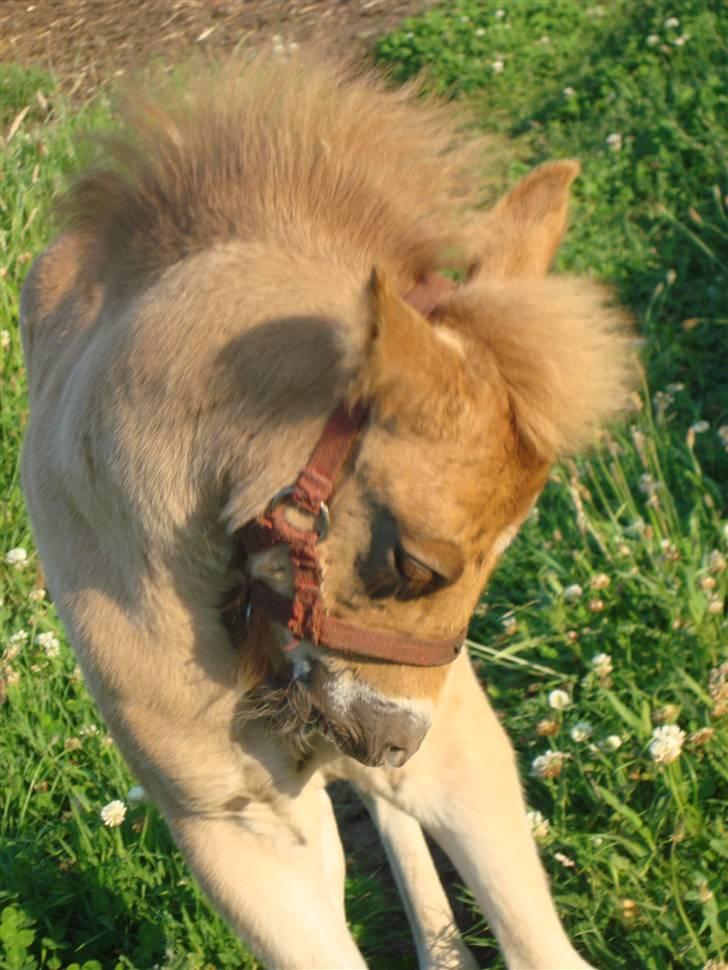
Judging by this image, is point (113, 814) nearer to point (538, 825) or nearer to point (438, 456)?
point (538, 825)

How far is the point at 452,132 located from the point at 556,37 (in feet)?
20.1

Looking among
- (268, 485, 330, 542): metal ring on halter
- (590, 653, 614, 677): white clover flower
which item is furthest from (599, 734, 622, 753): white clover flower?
(268, 485, 330, 542): metal ring on halter

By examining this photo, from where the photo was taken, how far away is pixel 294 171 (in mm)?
2707

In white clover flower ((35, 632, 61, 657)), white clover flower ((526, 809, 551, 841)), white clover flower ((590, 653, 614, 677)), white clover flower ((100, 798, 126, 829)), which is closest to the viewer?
white clover flower ((526, 809, 551, 841))

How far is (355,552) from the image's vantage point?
2289 millimetres

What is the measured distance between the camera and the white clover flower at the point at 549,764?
3412 millimetres

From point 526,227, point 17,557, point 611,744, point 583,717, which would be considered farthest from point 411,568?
point 17,557

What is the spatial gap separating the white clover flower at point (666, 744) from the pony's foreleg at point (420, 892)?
0.64 metres

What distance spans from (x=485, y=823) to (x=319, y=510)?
3.29 ft

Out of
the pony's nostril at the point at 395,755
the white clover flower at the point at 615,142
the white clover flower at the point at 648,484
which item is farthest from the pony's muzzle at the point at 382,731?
the white clover flower at the point at 615,142

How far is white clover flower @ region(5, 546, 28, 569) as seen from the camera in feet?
14.9

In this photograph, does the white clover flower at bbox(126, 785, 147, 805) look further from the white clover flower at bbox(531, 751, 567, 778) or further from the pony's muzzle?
the pony's muzzle

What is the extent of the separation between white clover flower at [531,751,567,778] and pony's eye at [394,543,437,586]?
1.36 m

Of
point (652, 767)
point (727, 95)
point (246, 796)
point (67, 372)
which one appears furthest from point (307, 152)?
point (727, 95)
